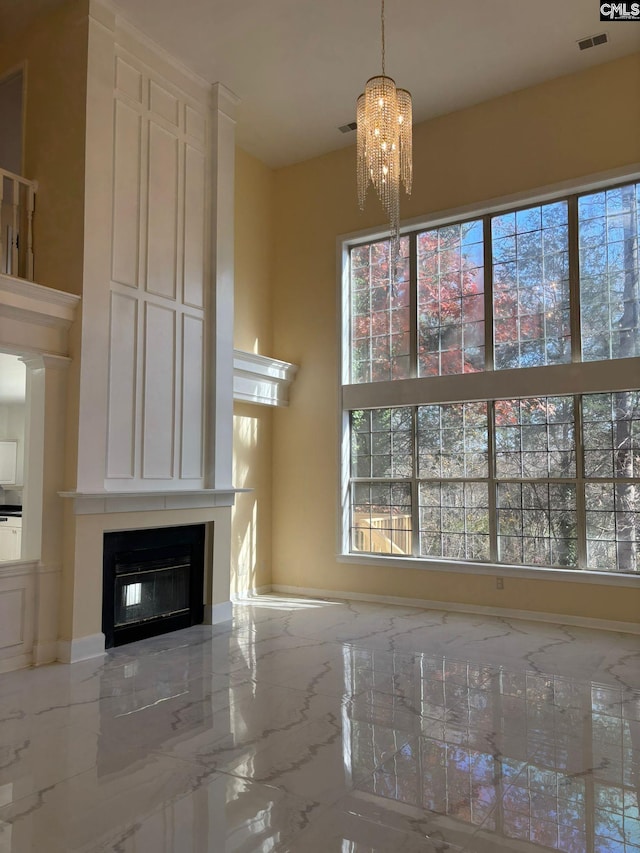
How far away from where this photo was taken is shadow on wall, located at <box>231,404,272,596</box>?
724cm

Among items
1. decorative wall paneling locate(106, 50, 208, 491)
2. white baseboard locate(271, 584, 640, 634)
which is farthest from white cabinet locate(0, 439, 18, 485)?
white baseboard locate(271, 584, 640, 634)

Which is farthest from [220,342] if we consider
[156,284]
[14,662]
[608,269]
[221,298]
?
[608,269]

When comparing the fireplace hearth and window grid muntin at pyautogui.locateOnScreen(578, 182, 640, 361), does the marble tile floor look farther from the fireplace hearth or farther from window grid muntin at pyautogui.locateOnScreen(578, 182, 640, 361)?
window grid muntin at pyautogui.locateOnScreen(578, 182, 640, 361)

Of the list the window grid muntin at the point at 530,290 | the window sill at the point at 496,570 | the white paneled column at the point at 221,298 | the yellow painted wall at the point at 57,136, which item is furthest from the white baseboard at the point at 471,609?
the yellow painted wall at the point at 57,136

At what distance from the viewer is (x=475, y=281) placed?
6.70 meters

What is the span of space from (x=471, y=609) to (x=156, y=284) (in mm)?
4280

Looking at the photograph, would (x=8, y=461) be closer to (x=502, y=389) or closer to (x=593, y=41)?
(x=502, y=389)

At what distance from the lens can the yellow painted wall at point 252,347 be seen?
732 centimetres

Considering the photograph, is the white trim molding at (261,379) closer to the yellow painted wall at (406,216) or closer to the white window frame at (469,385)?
the yellow painted wall at (406,216)

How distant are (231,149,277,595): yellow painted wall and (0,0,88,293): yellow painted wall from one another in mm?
2462

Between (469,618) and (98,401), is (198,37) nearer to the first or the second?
(98,401)

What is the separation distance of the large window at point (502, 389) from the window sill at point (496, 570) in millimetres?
103

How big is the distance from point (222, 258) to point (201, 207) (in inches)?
19.9

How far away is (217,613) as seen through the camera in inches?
238
